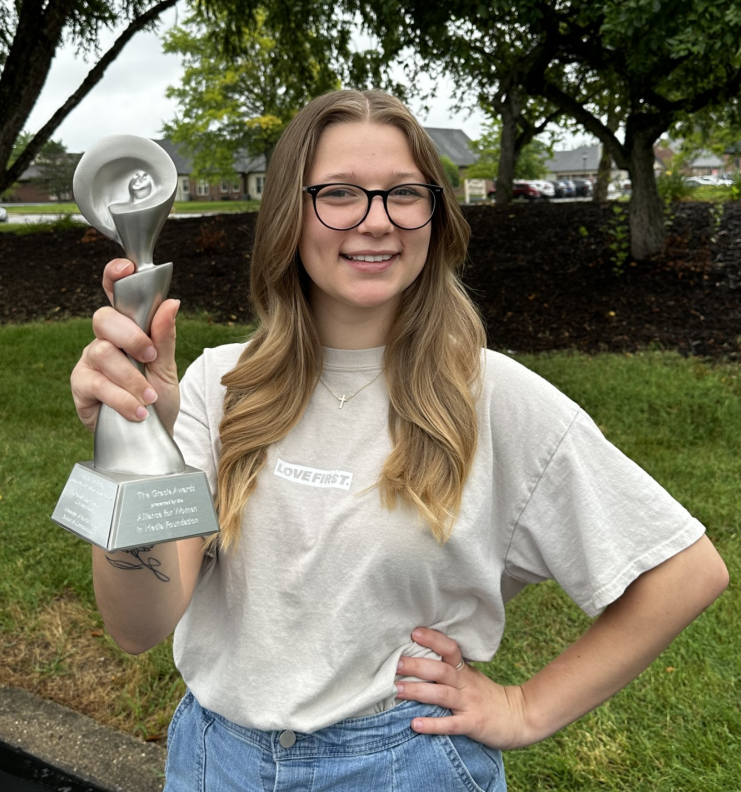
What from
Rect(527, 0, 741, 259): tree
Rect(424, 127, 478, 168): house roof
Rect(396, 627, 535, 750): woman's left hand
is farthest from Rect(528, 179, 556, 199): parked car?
Rect(396, 627, 535, 750): woman's left hand

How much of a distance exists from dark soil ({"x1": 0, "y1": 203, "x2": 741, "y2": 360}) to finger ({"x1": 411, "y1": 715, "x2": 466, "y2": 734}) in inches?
224

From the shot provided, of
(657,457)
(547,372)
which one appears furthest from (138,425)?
(547,372)

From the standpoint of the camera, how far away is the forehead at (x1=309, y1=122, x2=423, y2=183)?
5.15 ft

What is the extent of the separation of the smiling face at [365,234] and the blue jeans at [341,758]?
826 mm

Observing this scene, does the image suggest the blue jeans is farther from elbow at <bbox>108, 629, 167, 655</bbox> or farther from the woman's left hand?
elbow at <bbox>108, 629, 167, 655</bbox>

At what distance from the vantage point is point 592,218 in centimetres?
1135

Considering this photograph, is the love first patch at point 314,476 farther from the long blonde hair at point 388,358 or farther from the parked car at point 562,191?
the parked car at point 562,191

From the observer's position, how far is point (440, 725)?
157 centimetres

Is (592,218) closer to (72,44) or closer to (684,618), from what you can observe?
(72,44)

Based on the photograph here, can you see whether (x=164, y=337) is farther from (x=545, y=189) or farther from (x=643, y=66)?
(x=545, y=189)

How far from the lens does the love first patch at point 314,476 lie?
1.55m

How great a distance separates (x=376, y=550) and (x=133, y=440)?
50 cm

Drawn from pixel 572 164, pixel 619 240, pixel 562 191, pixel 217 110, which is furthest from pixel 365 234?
pixel 572 164

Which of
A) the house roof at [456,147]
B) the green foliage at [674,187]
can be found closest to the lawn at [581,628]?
the green foliage at [674,187]
